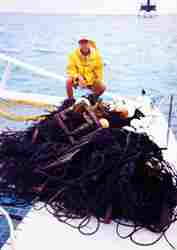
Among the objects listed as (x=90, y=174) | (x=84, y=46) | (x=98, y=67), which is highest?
(x=84, y=46)

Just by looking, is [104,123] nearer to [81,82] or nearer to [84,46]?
[81,82]

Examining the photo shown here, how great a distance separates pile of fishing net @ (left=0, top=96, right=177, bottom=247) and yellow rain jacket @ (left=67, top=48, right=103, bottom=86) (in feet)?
5.29

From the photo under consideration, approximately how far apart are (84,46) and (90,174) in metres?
2.09

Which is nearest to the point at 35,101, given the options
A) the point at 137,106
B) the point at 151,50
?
the point at 137,106

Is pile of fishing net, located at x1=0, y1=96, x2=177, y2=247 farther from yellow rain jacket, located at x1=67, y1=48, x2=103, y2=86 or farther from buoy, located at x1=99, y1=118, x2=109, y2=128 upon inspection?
yellow rain jacket, located at x1=67, y1=48, x2=103, y2=86

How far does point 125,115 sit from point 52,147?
53 cm

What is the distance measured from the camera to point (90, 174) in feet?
8.40

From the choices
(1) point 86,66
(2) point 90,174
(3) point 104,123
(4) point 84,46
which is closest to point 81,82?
(1) point 86,66

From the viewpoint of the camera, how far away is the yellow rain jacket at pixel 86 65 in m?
4.53

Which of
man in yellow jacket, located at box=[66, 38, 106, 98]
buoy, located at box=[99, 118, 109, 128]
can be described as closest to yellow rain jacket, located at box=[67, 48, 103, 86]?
man in yellow jacket, located at box=[66, 38, 106, 98]

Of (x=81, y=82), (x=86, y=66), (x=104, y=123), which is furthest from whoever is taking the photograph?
(x=86, y=66)

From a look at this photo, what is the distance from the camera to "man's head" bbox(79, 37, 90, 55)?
4.39 m

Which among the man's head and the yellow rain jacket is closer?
the man's head

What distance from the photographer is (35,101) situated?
4844mm
